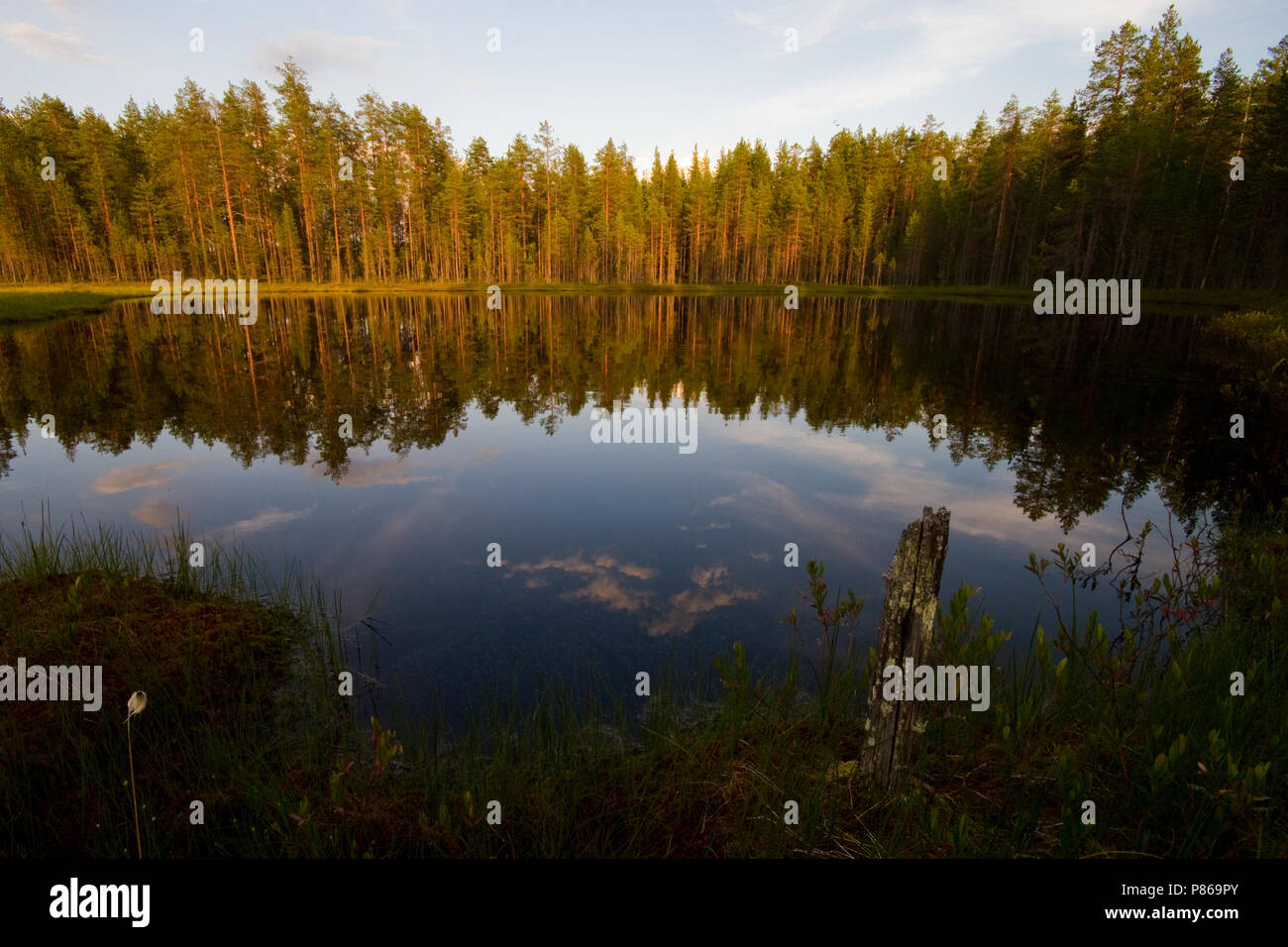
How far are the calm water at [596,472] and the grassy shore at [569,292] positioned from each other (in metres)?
20.5

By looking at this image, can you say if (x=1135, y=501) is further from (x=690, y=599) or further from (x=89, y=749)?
(x=89, y=749)

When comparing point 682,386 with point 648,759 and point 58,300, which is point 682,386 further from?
point 58,300

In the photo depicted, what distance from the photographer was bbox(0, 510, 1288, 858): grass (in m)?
3.78

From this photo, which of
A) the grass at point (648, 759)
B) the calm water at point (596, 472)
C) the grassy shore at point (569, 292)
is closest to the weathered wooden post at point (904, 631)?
the grass at point (648, 759)

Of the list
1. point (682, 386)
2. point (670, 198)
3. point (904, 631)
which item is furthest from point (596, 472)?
point (670, 198)

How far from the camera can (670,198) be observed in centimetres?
9881

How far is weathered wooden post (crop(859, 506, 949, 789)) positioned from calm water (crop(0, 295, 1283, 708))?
284 cm

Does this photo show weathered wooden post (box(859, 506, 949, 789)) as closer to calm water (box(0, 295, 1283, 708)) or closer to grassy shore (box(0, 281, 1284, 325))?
calm water (box(0, 295, 1283, 708))

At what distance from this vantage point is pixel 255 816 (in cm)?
409

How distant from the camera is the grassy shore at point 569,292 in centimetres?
4369

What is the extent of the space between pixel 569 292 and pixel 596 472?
79.3 m

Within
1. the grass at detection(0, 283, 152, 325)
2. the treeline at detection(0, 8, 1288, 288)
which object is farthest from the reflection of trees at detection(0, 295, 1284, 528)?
the treeline at detection(0, 8, 1288, 288)

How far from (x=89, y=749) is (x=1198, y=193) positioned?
84.5 meters
